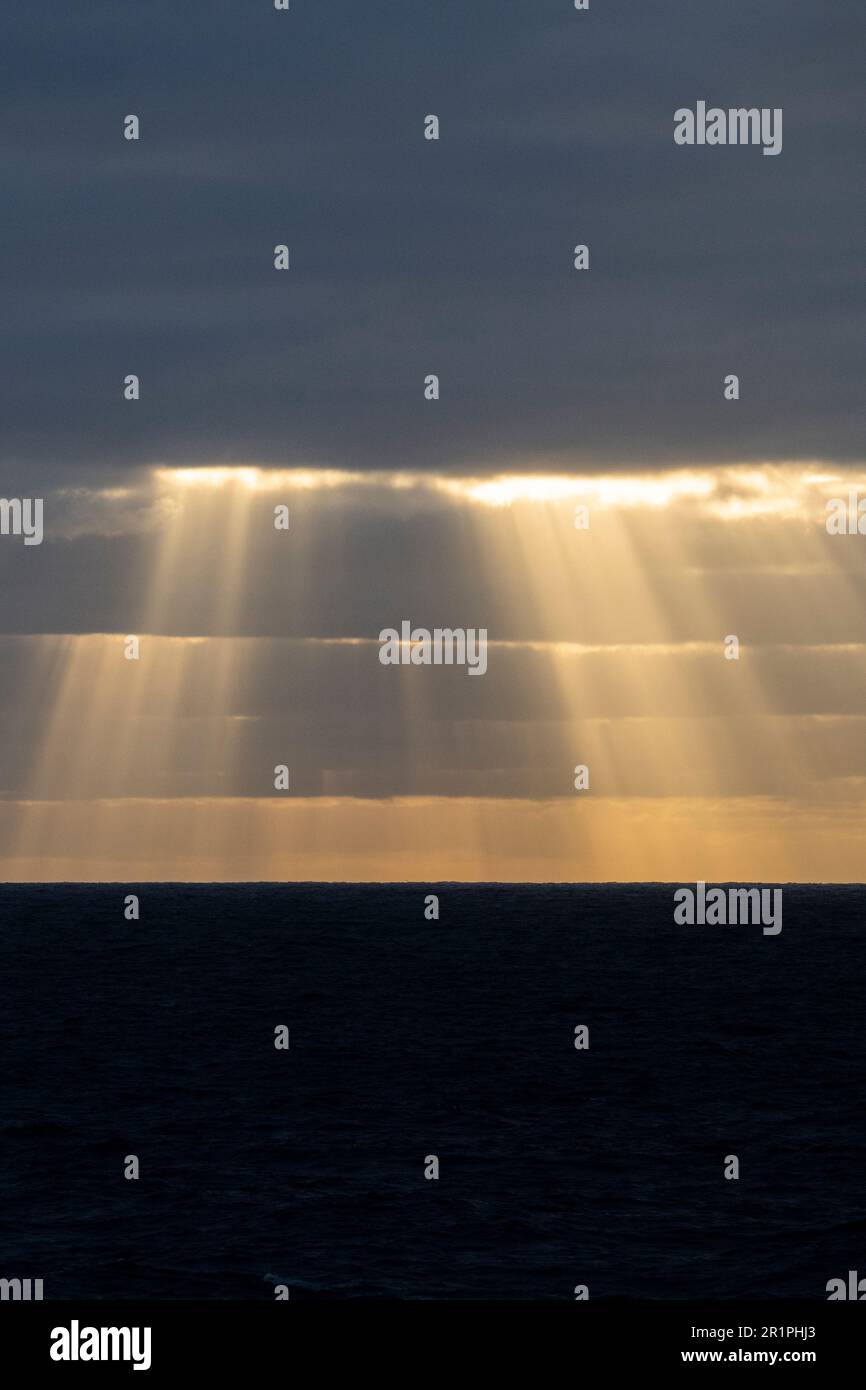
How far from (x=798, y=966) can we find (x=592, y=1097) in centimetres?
9509

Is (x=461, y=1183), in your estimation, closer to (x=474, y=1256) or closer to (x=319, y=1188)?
(x=319, y=1188)

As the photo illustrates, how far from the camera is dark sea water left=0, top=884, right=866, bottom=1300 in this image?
177 feet

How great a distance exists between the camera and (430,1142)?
75.7 m

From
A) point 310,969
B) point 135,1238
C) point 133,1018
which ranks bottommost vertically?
point 135,1238

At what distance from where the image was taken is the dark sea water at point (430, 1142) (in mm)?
53969

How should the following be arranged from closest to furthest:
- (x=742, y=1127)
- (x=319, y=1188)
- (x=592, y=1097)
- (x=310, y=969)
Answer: (x=319, y=1188), (x=742, y=1127), (x=592, y=1097), (x=310, y=969)

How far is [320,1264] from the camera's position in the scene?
53938 mm

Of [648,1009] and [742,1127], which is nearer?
[742,1127]

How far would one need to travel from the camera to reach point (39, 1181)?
6581 centimetres

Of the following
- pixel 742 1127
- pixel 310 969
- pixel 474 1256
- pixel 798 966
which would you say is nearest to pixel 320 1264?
pixel 474 1256

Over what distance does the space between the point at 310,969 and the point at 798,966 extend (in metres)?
45.4

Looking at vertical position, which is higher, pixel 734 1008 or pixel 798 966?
pixel 798 966
